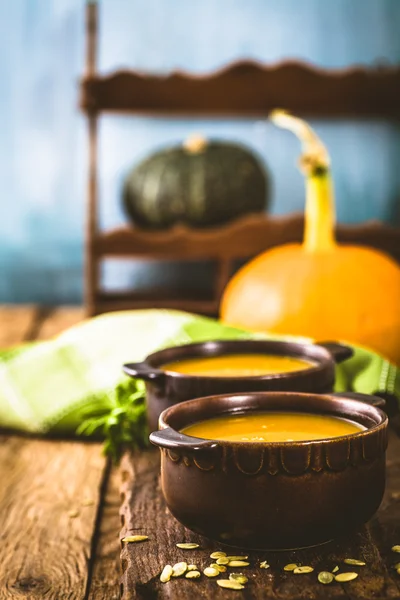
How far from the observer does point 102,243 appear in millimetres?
2375

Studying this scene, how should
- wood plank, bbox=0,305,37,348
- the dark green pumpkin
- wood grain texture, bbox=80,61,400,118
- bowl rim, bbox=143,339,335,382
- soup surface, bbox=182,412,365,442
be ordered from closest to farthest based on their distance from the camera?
soup surface, bbox=182,412,365,442 → bowl rim, bbox=143,339,335,382 → wood plank, bbox=0,305,37,348 → wood grain texture, bbox=80,61,400,118 → the dark green pumpkin

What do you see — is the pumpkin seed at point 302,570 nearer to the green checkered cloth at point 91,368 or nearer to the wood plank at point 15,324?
the green checkered cloth at point 91,368

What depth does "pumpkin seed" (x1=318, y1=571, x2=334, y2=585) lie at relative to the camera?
2.03 ft

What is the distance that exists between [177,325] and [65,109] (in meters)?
1.61

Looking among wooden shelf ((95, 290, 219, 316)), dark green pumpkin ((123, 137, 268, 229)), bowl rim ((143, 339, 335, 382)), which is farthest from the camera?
dark green pumpkin ((123, 137, 268, 229))

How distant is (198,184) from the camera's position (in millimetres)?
2531

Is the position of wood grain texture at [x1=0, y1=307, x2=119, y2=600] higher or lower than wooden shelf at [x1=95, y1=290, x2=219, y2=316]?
higher

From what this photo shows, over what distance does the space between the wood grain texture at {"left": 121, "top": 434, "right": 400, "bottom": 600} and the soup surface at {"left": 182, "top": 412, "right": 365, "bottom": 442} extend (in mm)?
80

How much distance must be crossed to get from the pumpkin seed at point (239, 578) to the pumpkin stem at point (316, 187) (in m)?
1.01

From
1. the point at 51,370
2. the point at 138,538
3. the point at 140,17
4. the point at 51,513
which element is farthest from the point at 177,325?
the point at 140,17

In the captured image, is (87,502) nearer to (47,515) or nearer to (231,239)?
(47,515)

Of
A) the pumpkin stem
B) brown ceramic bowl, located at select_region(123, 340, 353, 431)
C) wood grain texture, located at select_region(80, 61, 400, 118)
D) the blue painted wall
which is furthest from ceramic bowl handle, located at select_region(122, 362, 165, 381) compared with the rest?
the blue painted wall

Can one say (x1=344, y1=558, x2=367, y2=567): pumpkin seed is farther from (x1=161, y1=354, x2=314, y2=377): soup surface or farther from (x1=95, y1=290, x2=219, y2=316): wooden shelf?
(x1=95, y1=290, x2=219, y2=316): wooden shelf

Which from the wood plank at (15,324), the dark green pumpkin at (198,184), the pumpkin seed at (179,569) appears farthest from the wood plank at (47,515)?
the dark green pumpkin at (198,184)
